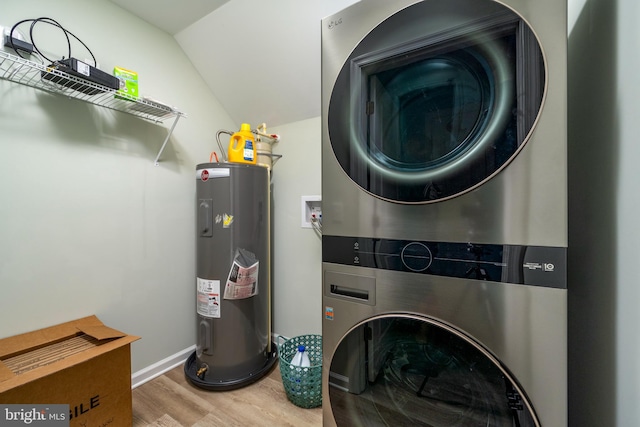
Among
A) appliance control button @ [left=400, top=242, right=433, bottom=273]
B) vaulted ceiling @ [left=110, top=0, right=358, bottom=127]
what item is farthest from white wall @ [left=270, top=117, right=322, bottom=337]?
appliance control button @ [left=400, top=242, right=433, bottom=273]

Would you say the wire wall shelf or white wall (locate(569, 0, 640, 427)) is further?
the wire wall shelf

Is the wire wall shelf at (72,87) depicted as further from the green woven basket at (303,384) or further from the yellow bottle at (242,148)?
the green woven basket at (303,384)

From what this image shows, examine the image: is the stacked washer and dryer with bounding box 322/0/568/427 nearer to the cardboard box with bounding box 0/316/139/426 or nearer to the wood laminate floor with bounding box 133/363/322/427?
the wood laminate floor with bounding box 133/363/322/427

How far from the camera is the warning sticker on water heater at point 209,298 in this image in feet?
4.69

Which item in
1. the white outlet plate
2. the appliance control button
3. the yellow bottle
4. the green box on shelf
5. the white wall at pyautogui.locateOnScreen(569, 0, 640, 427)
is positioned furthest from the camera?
the white outlet plate

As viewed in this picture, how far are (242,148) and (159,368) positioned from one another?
1.42 meters

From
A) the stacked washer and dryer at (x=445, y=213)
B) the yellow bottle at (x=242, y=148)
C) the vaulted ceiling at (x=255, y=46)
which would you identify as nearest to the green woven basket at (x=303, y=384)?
the stacked washer and dryer at (x=445, y=213)

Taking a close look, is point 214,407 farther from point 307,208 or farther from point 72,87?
point 72,87

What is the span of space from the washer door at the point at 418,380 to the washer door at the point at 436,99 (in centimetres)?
36

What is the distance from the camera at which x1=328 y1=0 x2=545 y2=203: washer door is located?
0.55 meters

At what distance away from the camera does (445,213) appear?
2.04 ft

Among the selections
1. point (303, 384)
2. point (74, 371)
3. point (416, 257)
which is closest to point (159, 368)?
point (74, 371)

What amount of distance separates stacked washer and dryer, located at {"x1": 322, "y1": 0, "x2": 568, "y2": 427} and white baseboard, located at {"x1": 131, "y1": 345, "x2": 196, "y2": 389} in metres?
1.28

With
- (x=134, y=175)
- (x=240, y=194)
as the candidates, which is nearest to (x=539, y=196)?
(x=240, y=194)
